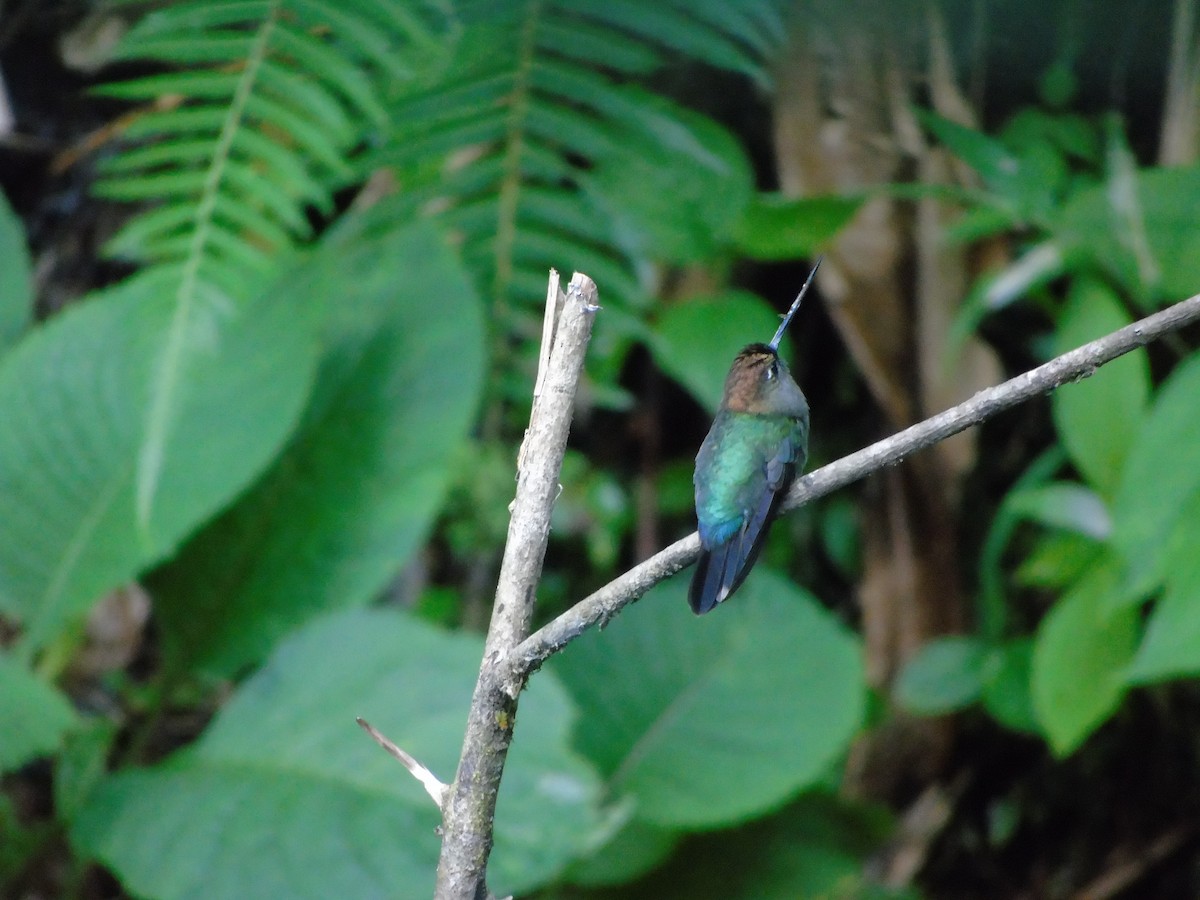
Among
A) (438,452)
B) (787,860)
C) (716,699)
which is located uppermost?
(438,452)

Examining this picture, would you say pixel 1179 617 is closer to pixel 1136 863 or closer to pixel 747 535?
pixel 747 535

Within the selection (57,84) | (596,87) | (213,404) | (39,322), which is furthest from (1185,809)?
(57,84)

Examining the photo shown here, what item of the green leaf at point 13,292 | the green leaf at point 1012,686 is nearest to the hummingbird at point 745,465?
the green leaf at point 1012,686

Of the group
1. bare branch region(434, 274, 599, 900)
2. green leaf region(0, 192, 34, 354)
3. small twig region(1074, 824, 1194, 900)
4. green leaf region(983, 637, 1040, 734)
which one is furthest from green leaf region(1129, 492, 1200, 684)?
green leaf region(0, 192, 34, 354)

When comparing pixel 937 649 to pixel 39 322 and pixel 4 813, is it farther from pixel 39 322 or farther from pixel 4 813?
pixel 39 322

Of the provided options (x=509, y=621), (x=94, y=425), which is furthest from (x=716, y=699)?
(x=509, y=621)

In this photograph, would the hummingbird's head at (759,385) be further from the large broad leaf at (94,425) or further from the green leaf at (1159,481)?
the large broad leaf at (94,425)
